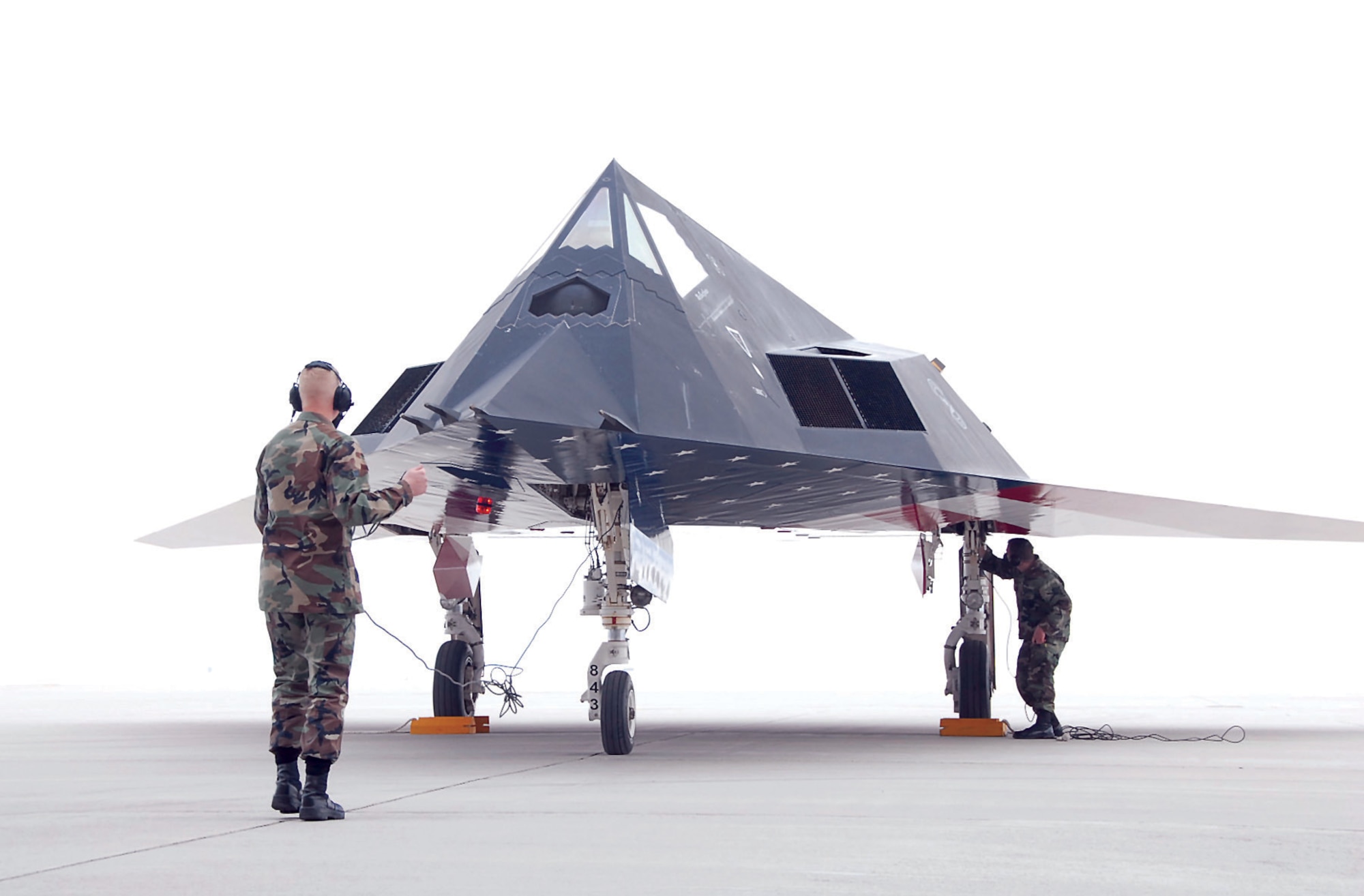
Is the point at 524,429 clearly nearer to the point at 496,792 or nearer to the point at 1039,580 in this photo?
the point at 496,792

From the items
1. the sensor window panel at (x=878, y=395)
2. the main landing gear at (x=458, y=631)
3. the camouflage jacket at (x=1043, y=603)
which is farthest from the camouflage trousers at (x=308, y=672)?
the main landing gear at (x=458, y=631)

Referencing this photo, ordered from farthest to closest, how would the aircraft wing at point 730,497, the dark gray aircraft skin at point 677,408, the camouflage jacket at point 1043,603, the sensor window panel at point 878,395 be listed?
the camouflage jacket at point 1043,603 < the sensor window panel at point 878,395 < the aircraft wing at point 730,497 < the dark gray aircraft skin at point 677,408

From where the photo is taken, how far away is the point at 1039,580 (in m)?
13.1

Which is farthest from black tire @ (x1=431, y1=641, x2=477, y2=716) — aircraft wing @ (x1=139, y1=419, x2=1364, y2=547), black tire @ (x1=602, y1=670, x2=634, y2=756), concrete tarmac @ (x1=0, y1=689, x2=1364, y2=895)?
black tire @ (x1=602, y1=670, x2=634, y2=756)

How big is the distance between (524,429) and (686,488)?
2862 millimetres

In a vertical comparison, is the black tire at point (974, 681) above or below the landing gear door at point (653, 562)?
below

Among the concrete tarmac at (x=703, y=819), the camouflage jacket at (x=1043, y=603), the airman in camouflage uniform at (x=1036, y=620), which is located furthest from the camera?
the camouflage jacket at (x=1043, y=603)

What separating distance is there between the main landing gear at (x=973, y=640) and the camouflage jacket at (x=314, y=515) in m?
9.05

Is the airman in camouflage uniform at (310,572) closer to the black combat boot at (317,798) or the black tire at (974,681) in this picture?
the black combat boot at (317,798)

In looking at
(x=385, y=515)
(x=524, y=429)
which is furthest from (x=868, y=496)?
(x=385, y=515)

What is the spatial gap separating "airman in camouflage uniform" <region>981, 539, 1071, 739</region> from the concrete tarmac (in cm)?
127

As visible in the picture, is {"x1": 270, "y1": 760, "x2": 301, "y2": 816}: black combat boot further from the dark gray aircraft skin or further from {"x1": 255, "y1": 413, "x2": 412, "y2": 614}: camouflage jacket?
the dark gray aircraft skin

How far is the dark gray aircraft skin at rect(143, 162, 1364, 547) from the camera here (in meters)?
8.53

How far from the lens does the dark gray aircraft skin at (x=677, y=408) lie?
853 centimetres
